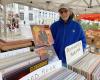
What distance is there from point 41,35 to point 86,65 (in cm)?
27

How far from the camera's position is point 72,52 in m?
0.86

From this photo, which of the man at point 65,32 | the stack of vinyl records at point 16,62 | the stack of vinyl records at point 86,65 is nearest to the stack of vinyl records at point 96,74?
the stack of vinyl records at point 86,65

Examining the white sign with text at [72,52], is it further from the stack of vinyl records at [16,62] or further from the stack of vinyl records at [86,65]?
the stack of vinyl records at [16,62]

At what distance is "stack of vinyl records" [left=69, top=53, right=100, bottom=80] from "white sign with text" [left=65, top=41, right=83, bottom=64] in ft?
0.09

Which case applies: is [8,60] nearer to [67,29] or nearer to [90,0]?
[67,29]

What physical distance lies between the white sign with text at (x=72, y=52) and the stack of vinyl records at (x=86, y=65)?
0.03 meters

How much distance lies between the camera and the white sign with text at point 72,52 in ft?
2.70

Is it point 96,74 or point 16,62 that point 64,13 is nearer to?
point 96,74

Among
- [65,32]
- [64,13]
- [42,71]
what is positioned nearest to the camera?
[42,71]

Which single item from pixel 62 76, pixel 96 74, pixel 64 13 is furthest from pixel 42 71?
pixel 64 13

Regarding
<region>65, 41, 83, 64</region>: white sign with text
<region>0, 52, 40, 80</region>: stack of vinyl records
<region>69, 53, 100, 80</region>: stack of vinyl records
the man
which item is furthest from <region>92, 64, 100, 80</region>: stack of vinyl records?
the man

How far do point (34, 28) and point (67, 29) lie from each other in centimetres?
84

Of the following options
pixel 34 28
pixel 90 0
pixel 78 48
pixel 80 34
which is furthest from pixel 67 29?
pixel 90 0

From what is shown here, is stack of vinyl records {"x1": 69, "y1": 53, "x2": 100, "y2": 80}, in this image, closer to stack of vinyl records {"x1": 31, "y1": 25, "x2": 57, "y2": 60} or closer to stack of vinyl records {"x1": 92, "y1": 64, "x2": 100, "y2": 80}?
stack of vinyl records {"x1": 92, "y1": 64, "x2": 100, "y2": 80}
